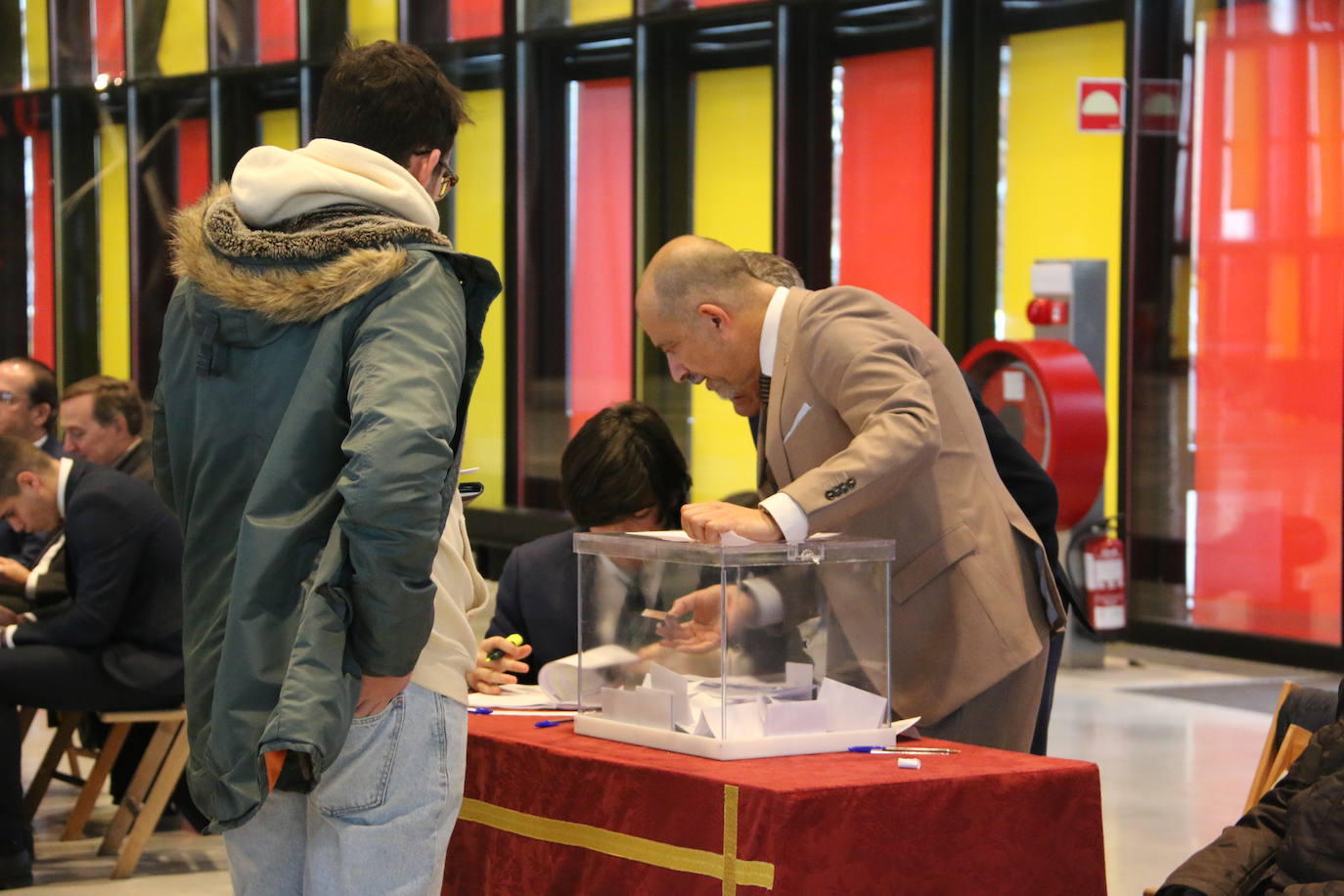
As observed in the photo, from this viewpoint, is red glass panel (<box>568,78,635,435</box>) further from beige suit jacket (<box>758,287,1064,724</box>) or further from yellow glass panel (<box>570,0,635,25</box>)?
beige suit jacket (<box>758,287,1064,724</box>)

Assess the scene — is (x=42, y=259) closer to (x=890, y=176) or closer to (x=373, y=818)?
(x=890, y=176)

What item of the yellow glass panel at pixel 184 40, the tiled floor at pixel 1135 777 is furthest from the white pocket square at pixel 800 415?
the yellow glass panel at pixel 184 40

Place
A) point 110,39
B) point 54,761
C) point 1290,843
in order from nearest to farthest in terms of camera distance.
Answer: point 1290,843 < point 54,761 < point 110,39

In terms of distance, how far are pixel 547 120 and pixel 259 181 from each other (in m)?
7.90

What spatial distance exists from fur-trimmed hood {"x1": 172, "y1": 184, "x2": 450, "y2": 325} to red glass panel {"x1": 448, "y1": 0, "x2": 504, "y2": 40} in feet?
26.3

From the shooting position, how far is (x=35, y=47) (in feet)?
43.2

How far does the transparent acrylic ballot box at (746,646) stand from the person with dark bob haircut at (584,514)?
63 centimetres

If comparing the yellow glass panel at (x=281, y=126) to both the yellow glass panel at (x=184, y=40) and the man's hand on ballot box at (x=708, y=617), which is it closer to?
the yellow glass panel at (x=184, y=40)

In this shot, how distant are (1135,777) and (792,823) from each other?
11.6ft

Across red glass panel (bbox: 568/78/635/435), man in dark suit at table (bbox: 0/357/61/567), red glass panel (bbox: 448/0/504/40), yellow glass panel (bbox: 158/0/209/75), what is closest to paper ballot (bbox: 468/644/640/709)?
man in dark suit at table (bbox: 0/357/61/567)

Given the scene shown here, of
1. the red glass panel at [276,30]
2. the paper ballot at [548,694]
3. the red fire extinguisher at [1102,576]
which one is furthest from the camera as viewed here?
the red glass panel at [276,30]

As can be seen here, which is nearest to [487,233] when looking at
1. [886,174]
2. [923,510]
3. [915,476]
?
[886,174]

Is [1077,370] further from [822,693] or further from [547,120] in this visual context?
[822,693]

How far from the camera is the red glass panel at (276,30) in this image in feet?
36.9
